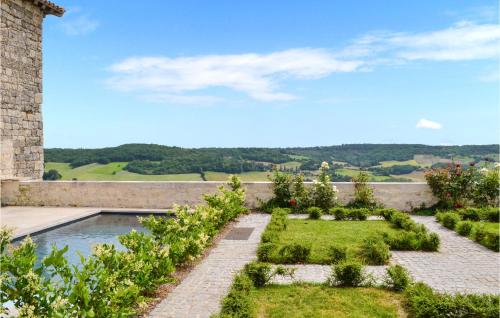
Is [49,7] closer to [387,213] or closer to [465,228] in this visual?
[387,213]

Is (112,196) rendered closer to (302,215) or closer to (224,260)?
(302,215)

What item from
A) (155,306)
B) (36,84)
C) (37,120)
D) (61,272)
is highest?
(36,84)

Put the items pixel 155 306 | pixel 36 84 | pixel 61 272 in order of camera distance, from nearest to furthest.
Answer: pixel 61 272 → pixel 155 306 → pixel 36 84

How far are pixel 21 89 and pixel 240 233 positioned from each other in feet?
33.3

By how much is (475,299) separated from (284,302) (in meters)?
2.35

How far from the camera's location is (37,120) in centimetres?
1599

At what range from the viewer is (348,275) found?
6.41 metres

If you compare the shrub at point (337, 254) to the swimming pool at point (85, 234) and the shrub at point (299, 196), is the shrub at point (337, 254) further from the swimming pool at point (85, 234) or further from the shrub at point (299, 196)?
the shrub at point (299, 196)

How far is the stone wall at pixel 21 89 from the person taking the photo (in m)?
14.3

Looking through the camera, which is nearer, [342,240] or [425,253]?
[425,253]

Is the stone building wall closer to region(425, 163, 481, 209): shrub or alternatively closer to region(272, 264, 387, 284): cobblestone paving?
region(272, 264, 387, 284): cobblestone paving

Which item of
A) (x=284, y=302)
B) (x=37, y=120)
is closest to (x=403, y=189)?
(x=284, y=302)

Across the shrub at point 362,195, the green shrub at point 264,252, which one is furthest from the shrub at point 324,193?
the green shrub at point 264,252

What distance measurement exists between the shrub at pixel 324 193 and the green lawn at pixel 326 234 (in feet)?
6.06
